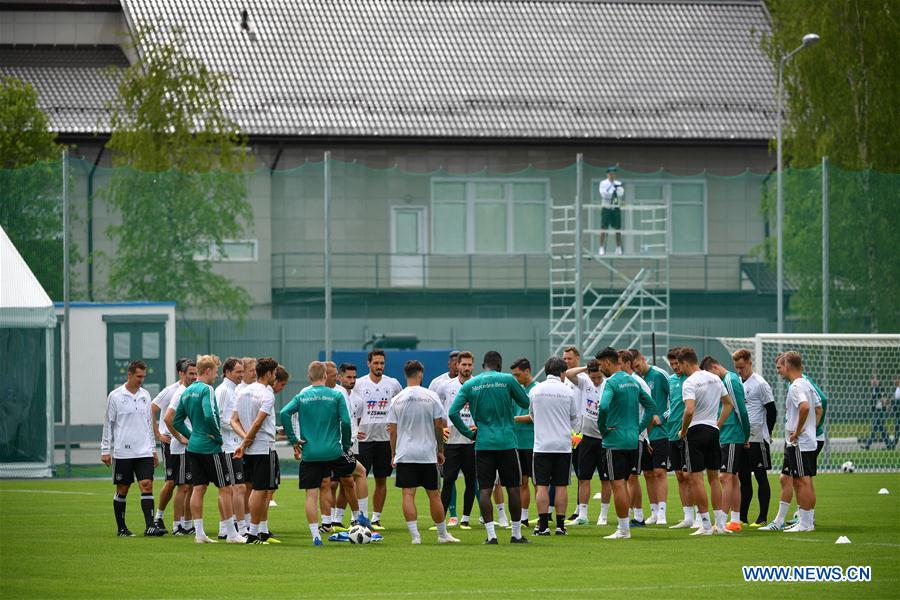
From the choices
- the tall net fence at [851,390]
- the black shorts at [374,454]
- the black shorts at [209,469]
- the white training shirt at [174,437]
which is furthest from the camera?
the tall net fence at [851,390]

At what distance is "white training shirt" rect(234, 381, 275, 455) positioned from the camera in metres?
17.5

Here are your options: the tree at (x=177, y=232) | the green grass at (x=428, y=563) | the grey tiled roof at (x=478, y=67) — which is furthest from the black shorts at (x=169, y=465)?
the grey tiled roof at (x=478, y=67)

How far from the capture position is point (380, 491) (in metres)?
19.0

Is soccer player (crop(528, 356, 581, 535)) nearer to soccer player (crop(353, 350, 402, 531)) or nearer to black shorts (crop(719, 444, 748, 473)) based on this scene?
black shorts (crop(719, 444, 748, 473))

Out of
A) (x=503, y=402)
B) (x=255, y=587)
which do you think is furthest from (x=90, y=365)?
(x=255, y=587)

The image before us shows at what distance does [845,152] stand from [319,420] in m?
25.3

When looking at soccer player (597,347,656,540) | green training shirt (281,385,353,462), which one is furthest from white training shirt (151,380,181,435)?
soccer player (597,347,656,540)

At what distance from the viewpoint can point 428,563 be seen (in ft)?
50.3

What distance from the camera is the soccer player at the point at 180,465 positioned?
59.7ft

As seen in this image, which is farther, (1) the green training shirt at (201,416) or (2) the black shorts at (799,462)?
(2) the black shorts at (799,462)

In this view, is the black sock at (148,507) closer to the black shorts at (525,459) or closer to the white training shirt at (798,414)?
the black shorts at (525,459)

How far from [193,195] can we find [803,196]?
13418 millimetres

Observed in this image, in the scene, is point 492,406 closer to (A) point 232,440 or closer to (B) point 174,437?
(A) point 232,440

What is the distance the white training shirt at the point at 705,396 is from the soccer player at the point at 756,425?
124 centimetres
